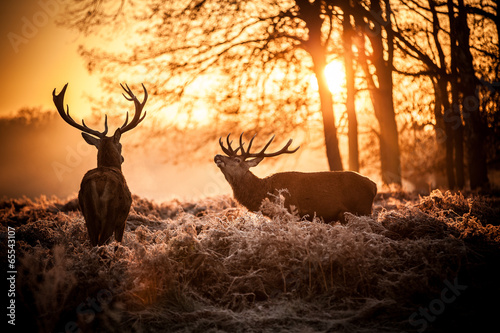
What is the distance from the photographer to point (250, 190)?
29.3ft

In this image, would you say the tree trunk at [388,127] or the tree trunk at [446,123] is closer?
the tree trunk at [388,127]

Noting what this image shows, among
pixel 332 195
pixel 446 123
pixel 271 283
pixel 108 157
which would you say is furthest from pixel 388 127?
pixel 271 283

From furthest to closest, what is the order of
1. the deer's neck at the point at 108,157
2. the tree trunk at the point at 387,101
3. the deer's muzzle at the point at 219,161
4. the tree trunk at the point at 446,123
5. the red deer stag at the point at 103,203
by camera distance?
1. the tree trunk at the point at 446,123
2. the tree trunk at the point at 387,101
3. the deer's muzzle at the point at 219,161
4. the deer's neck at the point at 108,157
5. the red deer stag at the point at 103,203

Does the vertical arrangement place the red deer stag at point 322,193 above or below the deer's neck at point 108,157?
below

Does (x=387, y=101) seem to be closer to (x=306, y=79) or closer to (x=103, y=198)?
(x=306, y=79)

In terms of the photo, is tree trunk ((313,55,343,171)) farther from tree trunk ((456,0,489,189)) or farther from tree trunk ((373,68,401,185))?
tree trunk ((456,0,489,189))

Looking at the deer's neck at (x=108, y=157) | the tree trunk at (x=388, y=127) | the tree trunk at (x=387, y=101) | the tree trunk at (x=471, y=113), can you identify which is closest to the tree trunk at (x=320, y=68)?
the tree trunk at (x=387, y=101)

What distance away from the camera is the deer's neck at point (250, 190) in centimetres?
882

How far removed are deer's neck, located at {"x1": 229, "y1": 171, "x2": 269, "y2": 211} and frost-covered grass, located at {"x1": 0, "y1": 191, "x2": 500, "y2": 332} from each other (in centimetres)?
218

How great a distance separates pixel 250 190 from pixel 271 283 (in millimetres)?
3706

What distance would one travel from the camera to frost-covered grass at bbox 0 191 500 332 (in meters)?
4.46

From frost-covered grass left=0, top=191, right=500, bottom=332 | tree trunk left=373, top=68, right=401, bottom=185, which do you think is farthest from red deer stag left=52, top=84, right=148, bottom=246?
tree trunk left=373, top=68, right=401, bottom=185

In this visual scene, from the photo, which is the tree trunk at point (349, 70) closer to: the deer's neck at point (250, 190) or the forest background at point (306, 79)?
the forest background at point (306, 79)

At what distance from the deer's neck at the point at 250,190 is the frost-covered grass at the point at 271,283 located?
218cm
